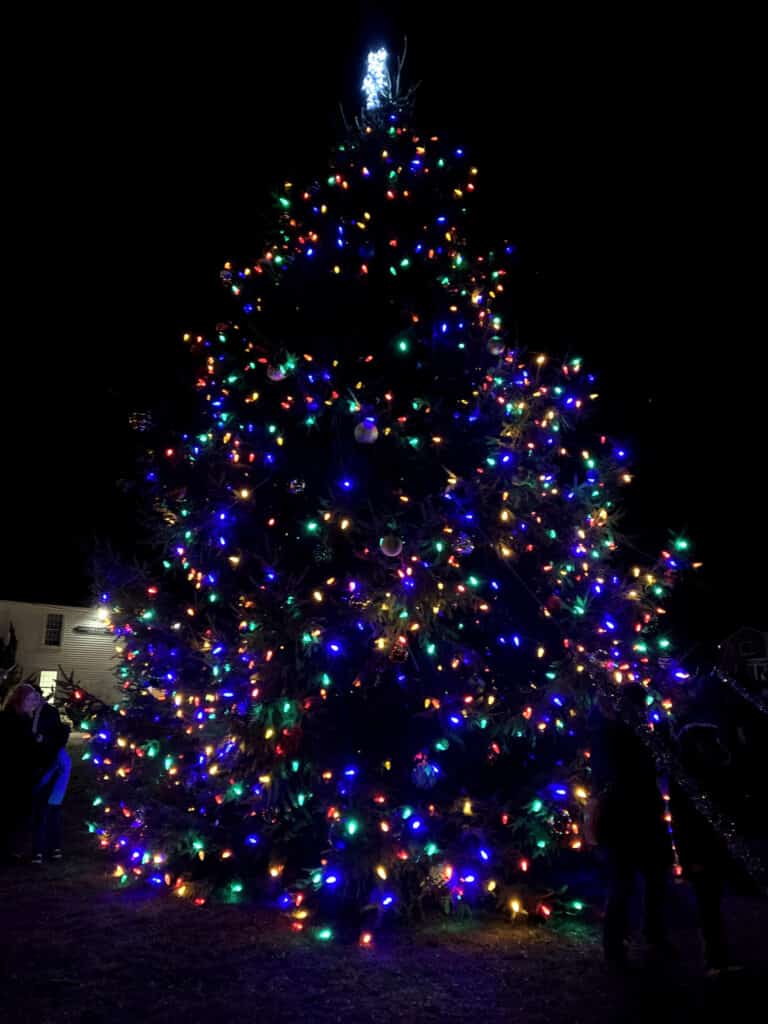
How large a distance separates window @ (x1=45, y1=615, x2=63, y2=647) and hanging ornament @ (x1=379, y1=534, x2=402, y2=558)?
31.6 meters

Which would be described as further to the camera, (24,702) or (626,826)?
(24,702)

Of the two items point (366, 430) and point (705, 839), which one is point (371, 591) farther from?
point (705, 839)

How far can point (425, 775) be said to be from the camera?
643 centimetres

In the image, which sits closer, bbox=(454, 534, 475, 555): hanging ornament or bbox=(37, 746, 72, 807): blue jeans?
bbox=(454, 534, 475, 555): hanging ornament

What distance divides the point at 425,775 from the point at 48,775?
15.0ft

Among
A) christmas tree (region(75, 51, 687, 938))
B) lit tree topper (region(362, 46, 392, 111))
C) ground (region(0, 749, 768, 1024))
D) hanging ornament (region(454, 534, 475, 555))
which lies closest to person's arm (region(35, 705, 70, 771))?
christmas tree (region(75, 51, 687, 938))

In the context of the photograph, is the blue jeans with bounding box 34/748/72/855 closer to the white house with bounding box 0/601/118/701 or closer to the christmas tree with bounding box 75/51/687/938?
the christmas tree with bounding box 75/51/687/938

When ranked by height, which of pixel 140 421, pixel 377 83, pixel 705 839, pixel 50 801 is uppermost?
pixel 377 83

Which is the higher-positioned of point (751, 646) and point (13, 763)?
point (751, 646)

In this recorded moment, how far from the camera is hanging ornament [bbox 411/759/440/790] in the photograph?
6422 mm

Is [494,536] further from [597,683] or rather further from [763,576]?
[763,576]

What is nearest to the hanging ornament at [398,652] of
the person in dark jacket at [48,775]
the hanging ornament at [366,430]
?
the hanging ornament at [366,430]

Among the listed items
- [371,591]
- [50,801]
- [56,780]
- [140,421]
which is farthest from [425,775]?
[140,421]

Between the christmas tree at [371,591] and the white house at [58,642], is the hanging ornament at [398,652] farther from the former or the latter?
the white house at [58,642]
